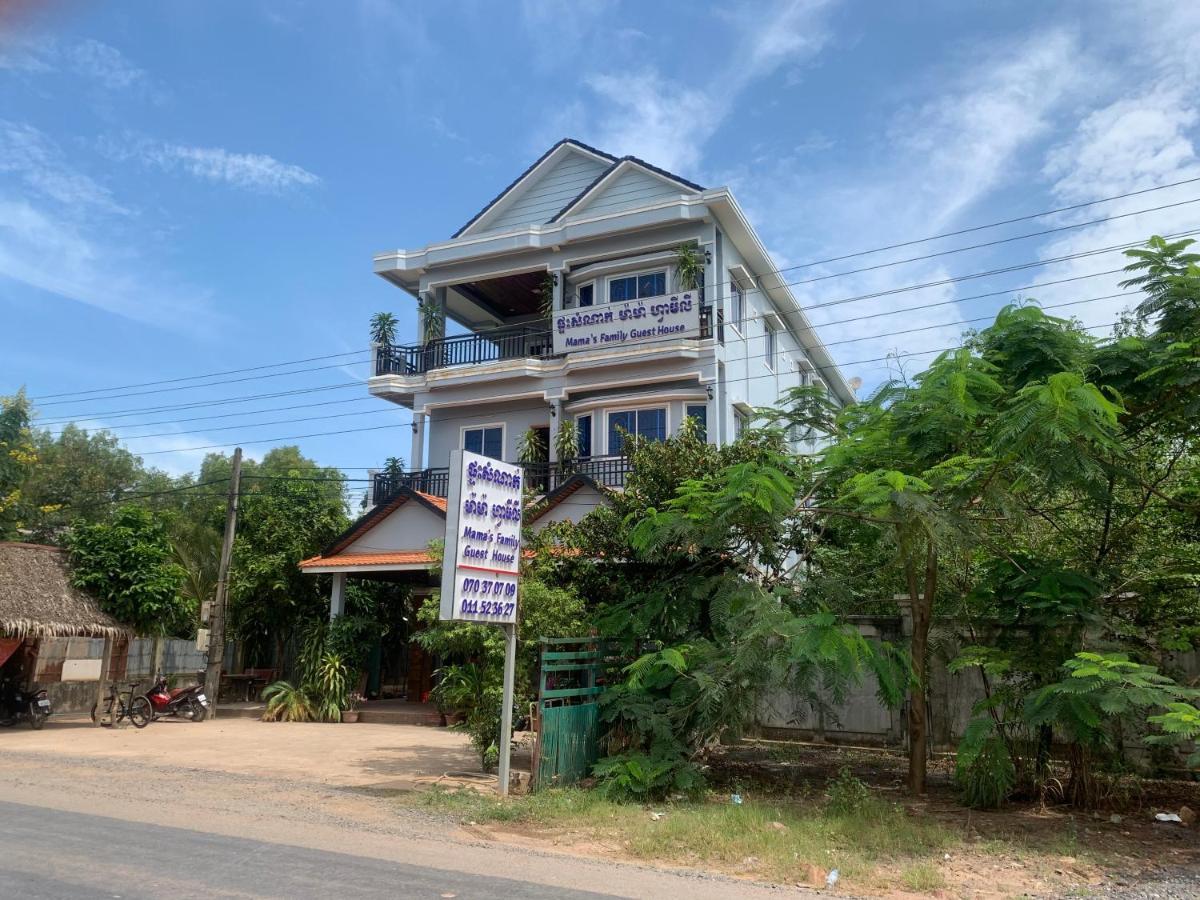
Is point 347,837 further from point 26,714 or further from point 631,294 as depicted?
point 631,294

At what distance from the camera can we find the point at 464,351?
23500 millimetres

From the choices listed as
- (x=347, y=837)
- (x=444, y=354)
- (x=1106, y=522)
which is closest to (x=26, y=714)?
(x=444, y=354)

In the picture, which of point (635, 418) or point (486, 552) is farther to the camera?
point (635, 418)

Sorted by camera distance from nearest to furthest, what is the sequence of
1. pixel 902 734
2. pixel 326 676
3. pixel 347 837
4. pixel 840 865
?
pixel 840 865 → pixel 347 837 → pixel 902 734 → pixel 326 676

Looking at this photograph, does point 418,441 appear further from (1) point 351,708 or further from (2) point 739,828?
(2) point 739,828

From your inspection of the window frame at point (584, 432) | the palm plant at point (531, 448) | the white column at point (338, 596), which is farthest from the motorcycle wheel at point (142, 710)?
the window frame at point (584, 432)

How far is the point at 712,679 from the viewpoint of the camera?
9.73 meters

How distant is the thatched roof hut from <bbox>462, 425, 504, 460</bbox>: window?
9.20 meters

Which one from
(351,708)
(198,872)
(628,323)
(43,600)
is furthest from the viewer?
(628,323)

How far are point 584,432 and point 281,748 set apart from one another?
33.6 feet

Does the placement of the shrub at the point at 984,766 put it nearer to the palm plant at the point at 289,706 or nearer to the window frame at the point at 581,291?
the palm plant at the point at 289,706

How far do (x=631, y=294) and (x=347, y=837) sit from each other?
54.1ft

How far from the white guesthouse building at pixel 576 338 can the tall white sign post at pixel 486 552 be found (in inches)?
310

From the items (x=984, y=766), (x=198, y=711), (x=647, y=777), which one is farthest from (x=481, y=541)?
(x=198, y=711)
